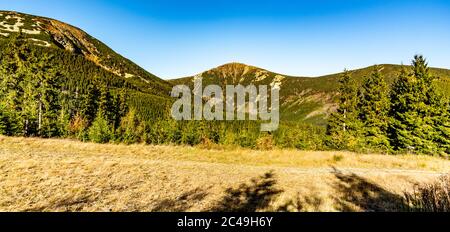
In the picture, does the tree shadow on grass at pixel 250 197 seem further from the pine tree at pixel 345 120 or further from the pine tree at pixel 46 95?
the pine tree at pixel 345 120

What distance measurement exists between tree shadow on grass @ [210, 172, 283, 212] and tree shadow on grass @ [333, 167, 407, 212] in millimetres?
3038

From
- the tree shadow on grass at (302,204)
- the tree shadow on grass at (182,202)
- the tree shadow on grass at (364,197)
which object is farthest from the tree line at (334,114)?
the tree shadow on grass at (302,204)

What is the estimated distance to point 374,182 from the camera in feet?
65.2

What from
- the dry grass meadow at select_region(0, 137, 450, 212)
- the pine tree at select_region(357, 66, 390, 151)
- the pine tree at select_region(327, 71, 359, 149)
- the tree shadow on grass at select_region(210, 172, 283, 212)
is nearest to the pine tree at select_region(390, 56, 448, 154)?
the pine tree at select_region(357, 66, 390, 151)

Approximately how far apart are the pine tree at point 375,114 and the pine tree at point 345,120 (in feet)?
4.74

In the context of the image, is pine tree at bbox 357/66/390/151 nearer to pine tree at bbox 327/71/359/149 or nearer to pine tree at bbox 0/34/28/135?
pine tree at bbox 327/71/359/149

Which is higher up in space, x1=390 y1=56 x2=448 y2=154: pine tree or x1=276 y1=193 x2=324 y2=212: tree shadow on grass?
x1=390 y1=56 x2=448 y2=154: pine tree

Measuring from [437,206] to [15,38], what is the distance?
5871 cm

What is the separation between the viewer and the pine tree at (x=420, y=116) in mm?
45125

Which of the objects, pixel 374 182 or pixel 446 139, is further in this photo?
pixel 446 139

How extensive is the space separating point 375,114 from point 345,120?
492cm

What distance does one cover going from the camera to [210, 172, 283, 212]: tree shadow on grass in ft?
39.0
